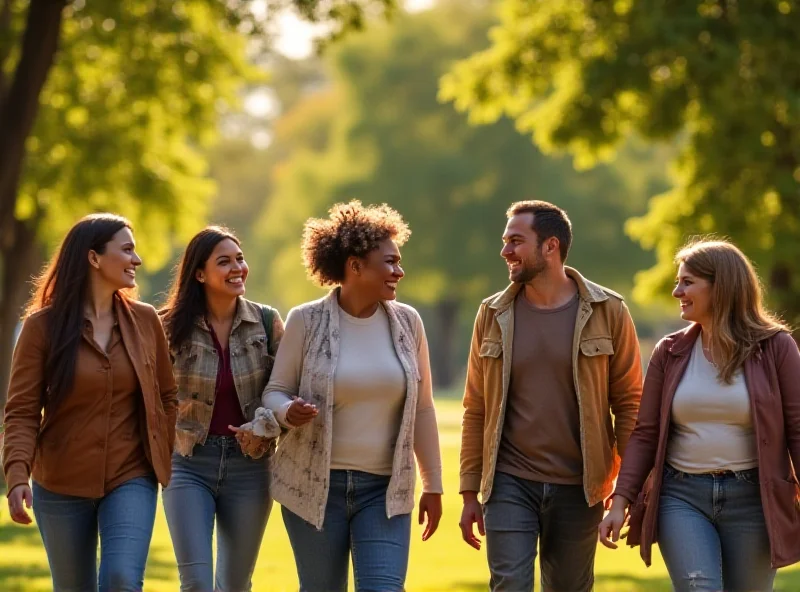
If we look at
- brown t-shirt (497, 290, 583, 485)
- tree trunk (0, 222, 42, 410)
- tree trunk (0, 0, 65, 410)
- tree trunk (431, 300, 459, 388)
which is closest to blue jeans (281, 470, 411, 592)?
brown t-shirt (497, 290, 583, 485)

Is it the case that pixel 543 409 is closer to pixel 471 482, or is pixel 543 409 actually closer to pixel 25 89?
pixel 471 482

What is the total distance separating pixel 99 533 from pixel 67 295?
43.4 inches

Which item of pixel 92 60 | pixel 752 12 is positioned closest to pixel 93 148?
pixel 92 60

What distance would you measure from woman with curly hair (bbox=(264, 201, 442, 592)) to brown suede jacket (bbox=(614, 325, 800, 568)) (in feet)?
3.28

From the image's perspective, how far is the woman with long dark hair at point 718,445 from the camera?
6.99 metres

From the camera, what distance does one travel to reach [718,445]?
7.05m

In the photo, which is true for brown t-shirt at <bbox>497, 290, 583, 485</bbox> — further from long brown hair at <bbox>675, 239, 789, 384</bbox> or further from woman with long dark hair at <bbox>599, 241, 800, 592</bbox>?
long brown hair at <bbox>675, 239, 789, 384</bbox>

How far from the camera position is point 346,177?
5706 cm

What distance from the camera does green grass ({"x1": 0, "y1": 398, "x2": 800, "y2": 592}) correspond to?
12.8m

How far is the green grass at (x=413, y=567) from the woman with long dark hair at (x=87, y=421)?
15.0 ft

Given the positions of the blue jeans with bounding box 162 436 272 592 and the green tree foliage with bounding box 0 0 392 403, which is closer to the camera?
the blue jeans with bounding box 162 436 272 592

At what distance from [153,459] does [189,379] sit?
0.92 meters

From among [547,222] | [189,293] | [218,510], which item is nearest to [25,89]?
[189,293]

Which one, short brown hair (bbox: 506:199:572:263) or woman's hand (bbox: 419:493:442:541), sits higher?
short brown hair (bbox: 506:199:572:263)
